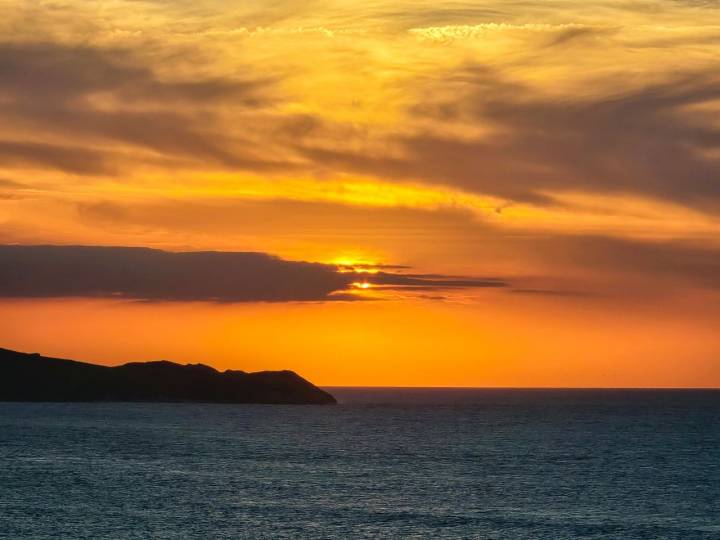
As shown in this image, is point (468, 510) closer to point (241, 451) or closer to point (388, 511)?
point (388, 511)

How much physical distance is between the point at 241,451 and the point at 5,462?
36.5 metres

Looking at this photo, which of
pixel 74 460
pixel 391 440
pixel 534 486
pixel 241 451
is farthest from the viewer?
pixel 391 440

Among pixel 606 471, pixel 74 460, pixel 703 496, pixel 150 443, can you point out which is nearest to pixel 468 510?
pixel 703 496

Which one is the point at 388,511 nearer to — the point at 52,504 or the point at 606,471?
the point at 52,504

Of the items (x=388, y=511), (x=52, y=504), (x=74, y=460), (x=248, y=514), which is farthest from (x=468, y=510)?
(x=74, y=460)

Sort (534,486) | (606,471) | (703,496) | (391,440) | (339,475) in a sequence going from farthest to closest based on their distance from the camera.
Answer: (391,440)
(606,471)
(339,475)
(534,486)
(703,496)

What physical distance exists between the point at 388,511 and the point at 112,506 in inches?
939

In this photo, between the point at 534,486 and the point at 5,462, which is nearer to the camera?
the point at 534,486

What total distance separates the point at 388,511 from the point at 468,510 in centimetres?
722

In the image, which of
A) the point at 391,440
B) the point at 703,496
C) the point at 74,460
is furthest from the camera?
the point at 391,440

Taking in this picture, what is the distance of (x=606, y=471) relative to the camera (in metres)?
135

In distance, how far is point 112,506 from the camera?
9575 centimetres

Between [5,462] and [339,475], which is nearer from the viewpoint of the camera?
[339,475]

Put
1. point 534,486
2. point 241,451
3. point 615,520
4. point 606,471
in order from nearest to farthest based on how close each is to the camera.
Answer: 1. point 615,520
2. point 534,486
3. point 606,471
4. point 241,451
